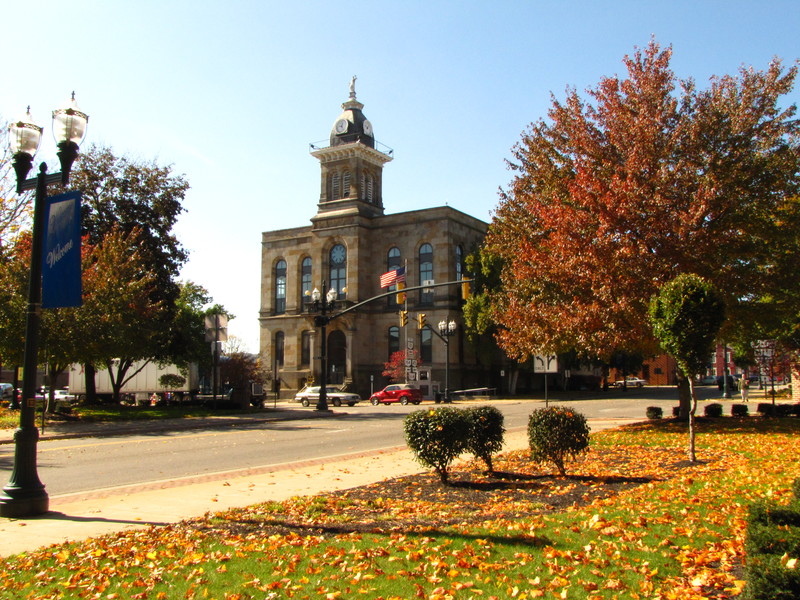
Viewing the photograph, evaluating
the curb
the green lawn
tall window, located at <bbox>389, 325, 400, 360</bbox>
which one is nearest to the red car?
tall window, located at <bbox>389, 325, 400, 360</bbox>

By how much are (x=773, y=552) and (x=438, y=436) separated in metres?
6.63

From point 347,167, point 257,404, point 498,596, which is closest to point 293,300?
point 347,167

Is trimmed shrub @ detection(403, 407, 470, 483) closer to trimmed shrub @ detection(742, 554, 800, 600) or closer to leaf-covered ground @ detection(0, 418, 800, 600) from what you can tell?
leaf-covered ground @ detection(0, 418, 800, 600)

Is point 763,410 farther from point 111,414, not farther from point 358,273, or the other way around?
point 358,273

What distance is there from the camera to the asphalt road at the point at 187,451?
13031 millimetres

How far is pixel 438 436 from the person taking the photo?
1044 centimetres

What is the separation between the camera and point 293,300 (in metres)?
67.1

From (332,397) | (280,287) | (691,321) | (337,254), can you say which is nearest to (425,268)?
(337,254)

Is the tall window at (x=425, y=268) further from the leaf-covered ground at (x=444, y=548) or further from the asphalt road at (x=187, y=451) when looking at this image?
the leaf-covered ground at (x=444, y=548)

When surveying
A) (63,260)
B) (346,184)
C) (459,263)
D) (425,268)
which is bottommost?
(63,260)

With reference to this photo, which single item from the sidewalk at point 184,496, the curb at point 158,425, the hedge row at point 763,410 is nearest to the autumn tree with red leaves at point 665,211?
the hedge row at point 763,410

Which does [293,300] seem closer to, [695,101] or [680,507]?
[695,101]

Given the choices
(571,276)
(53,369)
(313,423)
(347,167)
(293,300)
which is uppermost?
(347,167)

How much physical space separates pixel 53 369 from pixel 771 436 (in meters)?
26.4
